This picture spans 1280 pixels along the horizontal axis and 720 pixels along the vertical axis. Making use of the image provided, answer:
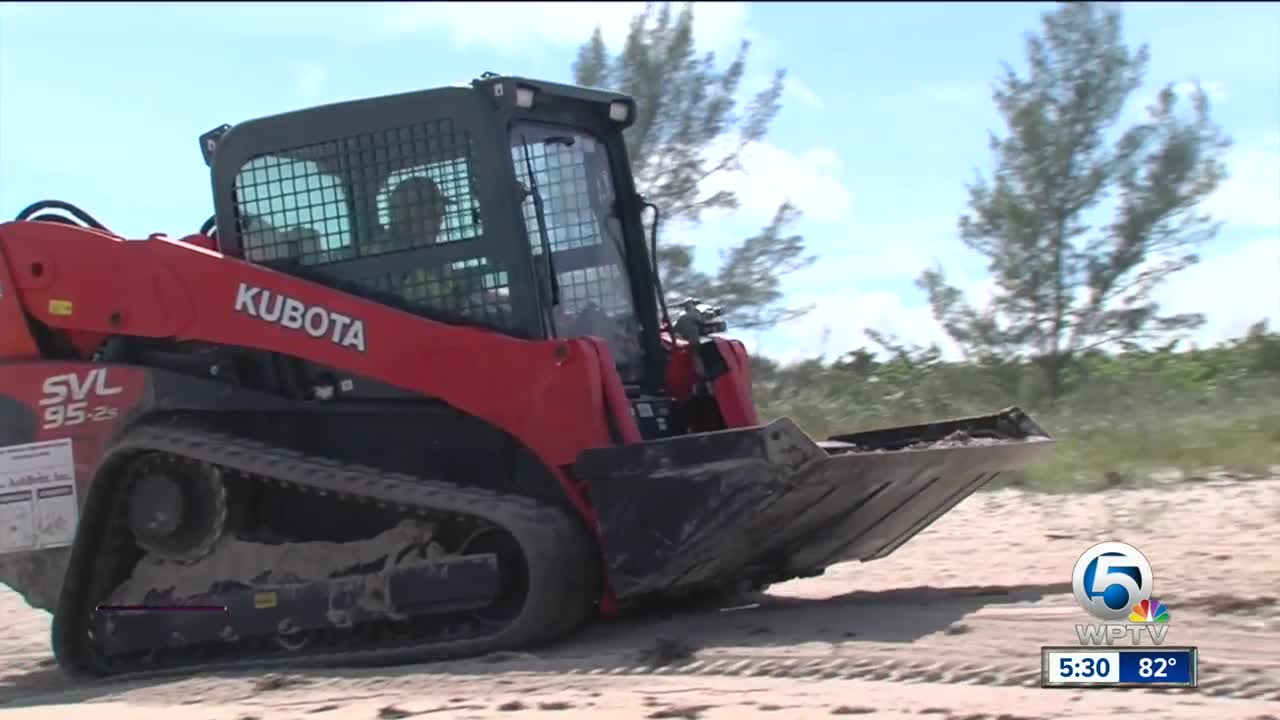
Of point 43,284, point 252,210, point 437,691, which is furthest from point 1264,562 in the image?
point 43,284

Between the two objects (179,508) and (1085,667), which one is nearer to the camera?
(1085,667)

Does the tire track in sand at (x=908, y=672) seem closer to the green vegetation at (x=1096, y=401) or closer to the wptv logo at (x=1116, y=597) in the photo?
the wptv logo at (x=1116, y=597)

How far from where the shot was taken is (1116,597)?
20.1 feet

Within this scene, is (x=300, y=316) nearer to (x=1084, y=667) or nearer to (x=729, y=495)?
(x=729, y=495)

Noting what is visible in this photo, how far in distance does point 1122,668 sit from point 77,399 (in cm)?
465

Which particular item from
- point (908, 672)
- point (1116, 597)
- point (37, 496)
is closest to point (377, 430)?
point (37, 496)

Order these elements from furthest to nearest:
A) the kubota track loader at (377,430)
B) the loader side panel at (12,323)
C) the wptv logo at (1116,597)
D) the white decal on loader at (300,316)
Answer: the loader side panel at (12,323)
the white decal on loader at (300,316)
the kubota track loader at (377,430)
the wptv logo at (1116,597)

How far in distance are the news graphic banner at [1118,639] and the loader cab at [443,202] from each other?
2390 millimetres

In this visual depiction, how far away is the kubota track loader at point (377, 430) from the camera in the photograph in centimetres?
655

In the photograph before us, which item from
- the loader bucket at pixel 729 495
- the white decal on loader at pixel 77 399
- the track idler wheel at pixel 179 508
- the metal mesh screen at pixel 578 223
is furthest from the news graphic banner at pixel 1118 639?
the white decal on loader at pixel 77 399

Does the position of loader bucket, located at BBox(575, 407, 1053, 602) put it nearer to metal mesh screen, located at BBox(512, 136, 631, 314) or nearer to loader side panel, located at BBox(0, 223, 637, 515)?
loader side panel, located at BBox(0, 223, 637, 515)

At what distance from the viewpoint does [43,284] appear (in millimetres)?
7422

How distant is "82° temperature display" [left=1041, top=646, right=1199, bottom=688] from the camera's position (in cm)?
523

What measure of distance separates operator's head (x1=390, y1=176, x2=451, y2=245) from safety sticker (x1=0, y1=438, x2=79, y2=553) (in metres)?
1.84
